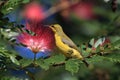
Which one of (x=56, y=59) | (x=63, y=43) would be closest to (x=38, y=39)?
(x=56, y=59)

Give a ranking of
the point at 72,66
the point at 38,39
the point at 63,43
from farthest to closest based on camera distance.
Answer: the point at 63,43 → the point at 38,39 → the point at 72,66

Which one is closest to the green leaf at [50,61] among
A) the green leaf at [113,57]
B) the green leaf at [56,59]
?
the green leaf at [56,59]

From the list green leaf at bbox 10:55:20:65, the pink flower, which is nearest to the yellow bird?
the pink flower

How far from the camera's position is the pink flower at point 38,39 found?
1268 mm

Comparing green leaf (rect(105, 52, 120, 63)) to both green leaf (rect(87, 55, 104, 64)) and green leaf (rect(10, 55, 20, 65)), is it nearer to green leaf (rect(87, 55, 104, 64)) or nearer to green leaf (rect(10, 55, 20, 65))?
green leaf (rect(87, 55, 104, 64))

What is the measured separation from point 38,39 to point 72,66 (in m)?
0.17

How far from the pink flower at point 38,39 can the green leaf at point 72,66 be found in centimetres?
11

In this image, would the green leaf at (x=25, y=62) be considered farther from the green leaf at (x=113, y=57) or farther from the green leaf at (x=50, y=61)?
the green leaf at (x=113, y=57)

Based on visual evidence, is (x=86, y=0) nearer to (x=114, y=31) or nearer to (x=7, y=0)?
(x=114, y=31)

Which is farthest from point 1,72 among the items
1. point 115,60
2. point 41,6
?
point 41,6

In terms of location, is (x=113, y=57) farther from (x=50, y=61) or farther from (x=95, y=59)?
(x=50, y=61)

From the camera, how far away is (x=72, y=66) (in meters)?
1.16

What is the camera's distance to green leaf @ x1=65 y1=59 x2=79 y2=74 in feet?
3.71

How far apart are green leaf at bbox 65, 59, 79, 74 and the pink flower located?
105 millimetres
